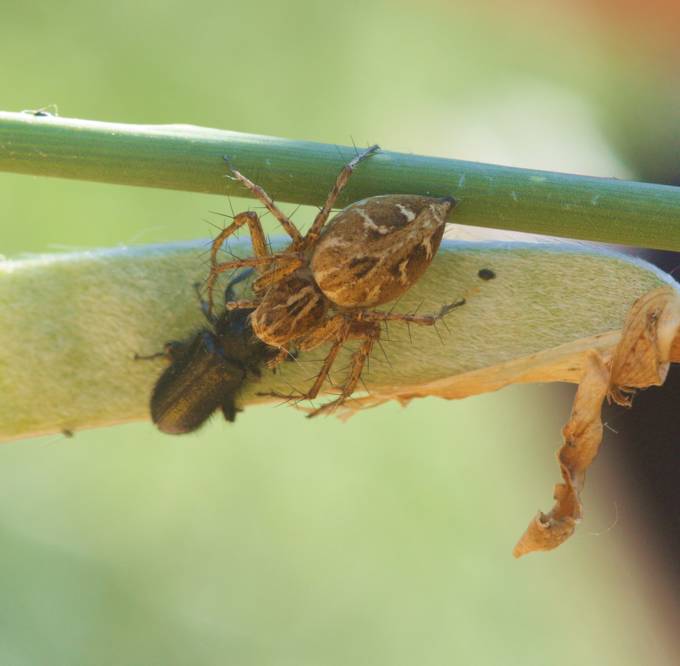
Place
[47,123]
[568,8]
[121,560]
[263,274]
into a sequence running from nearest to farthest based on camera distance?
[47,123]
[263,274]
[121,560]
[568,8]

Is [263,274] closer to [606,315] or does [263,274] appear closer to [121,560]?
[606,315]

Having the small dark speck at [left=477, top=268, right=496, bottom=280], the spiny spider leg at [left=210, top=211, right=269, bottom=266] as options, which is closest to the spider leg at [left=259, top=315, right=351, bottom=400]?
the spiny spider leg at [left=210, top=211, right=269, bottom=266]

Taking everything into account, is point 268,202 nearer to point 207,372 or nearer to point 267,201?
point 267,201

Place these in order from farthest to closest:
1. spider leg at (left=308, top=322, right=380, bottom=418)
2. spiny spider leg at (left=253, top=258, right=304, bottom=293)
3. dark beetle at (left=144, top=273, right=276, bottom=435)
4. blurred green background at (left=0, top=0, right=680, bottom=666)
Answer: blurred green background at (left=0, top=0, right=680, bottom=666) < spiny spider leg at (left=253, top=258, right=304, bottom=293) < dark beetle at (left=144, top=273, right=276, bottom=435) < spider leg at (left=308, top=322, right=380, bottom=418)

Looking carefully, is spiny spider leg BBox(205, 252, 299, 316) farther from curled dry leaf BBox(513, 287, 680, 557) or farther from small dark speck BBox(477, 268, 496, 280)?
curled dry leaf BBox(513, 287, 680, 557)

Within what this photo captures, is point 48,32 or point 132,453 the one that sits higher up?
point 48,32

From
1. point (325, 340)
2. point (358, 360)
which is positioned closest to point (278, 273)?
point (325, 340)

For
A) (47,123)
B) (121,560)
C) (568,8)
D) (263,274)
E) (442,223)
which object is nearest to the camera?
(47,123)

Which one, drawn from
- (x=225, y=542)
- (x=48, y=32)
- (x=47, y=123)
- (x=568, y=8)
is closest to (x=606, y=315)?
(x=47, y=123)
